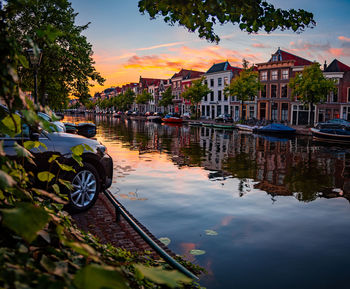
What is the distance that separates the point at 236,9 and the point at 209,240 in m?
3.86

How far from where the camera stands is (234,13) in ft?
11.5

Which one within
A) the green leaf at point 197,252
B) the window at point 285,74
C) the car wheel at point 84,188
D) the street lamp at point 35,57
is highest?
the window at point 285,74

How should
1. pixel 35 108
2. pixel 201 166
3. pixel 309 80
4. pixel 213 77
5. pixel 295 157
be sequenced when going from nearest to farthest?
pixel 35 108, pixel 201 166, pixel 295 157, pixel 309 80, pixel 213 77

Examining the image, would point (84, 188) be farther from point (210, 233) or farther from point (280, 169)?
point (280, 169)

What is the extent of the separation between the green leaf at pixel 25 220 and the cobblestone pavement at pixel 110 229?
3444 millimetres

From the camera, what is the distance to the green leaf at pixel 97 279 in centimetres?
103

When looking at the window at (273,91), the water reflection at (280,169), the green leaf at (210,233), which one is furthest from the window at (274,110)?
the green leaf at (210,233)

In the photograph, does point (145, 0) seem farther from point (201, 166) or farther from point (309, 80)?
point (309, 80)

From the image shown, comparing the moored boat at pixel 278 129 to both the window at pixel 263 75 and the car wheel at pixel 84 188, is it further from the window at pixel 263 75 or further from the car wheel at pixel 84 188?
the car wheel at pixel 84 188

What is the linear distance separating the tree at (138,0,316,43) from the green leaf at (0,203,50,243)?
2.84 meters

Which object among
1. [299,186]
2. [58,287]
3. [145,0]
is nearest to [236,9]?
[145,0]

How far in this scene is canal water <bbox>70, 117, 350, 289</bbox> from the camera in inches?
176

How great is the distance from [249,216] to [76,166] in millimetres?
3892

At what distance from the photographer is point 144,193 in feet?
27.5
